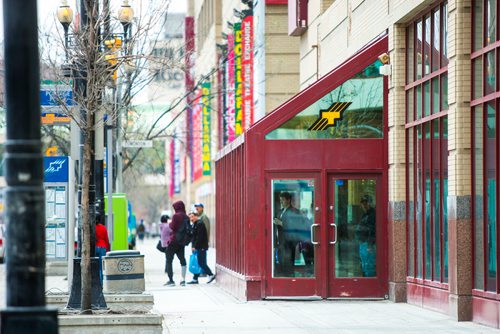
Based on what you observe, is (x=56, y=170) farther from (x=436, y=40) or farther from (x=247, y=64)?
(x=247, y=64)

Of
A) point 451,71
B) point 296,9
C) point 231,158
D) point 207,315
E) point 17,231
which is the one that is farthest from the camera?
point 296,9

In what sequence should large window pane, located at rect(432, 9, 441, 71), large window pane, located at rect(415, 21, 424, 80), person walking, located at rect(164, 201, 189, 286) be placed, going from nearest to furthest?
large window pane, located at rect(432, 9, 441, 71), large window pane, located at rect(415, 21, 424, 80), person walking, located at rect(164, 201, 189, 286)

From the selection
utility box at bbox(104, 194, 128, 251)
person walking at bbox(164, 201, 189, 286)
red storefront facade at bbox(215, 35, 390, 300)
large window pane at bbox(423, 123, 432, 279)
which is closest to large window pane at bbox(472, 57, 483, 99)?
large window pane at bbox(423, 123, 432, 279)

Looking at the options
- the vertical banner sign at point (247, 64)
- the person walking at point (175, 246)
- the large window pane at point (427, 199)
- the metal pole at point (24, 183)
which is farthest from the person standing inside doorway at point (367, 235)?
the vertical banner sign at point (247, 64)

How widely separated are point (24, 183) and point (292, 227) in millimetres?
13679

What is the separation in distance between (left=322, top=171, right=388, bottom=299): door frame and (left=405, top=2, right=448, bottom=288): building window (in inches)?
31.0

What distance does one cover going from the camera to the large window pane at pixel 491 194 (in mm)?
15398

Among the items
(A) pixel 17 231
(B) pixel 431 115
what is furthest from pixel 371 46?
(A) pixel 17 231

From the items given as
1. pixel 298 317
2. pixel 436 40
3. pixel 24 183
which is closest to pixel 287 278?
pixel 298 317

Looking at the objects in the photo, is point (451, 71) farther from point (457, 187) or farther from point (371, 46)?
point (371, 46)

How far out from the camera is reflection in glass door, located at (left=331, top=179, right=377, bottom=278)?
811 inches

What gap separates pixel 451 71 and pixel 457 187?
1560 mm

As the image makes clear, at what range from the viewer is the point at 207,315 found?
17812 millimetres

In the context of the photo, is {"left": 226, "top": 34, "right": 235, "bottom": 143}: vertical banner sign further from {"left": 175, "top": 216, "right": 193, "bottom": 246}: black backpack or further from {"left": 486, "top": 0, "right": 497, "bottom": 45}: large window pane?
{"left": 486, "top": 0, "right": 497, "bottom": 45}: large window pane
